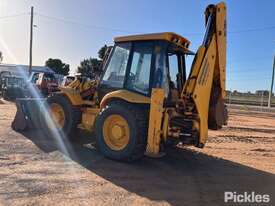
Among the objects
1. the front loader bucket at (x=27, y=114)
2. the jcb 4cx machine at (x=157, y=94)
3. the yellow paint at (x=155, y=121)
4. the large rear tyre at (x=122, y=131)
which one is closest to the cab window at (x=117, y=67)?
the jcb 4cx machine at (x=157, y=94)

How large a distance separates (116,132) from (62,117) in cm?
203

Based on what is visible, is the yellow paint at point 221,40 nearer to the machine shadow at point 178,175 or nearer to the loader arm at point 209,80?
the loader arm at point 209,80

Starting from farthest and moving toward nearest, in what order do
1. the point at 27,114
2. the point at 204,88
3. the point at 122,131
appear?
1. the point at 27,114
2. the point at 122,131
3. the point at 204,88

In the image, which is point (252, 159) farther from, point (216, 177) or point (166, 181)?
point (166, 181)

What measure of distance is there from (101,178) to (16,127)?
499 cm

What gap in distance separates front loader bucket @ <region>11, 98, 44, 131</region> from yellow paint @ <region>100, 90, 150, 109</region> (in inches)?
108

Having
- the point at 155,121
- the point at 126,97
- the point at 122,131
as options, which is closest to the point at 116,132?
the point at 122,131

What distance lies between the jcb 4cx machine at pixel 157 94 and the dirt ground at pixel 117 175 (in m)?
0.54

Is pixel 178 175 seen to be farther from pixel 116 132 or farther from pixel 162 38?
pixel 162 38

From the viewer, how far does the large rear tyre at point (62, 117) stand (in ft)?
28.2

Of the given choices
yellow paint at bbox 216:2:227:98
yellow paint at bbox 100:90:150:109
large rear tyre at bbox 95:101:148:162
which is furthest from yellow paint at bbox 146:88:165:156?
yellow paint at bbox 216:2:227:98

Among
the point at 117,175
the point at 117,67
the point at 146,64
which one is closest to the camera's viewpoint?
the point at 117,175

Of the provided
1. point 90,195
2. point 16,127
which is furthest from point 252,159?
point 16,127

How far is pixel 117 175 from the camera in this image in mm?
6398
